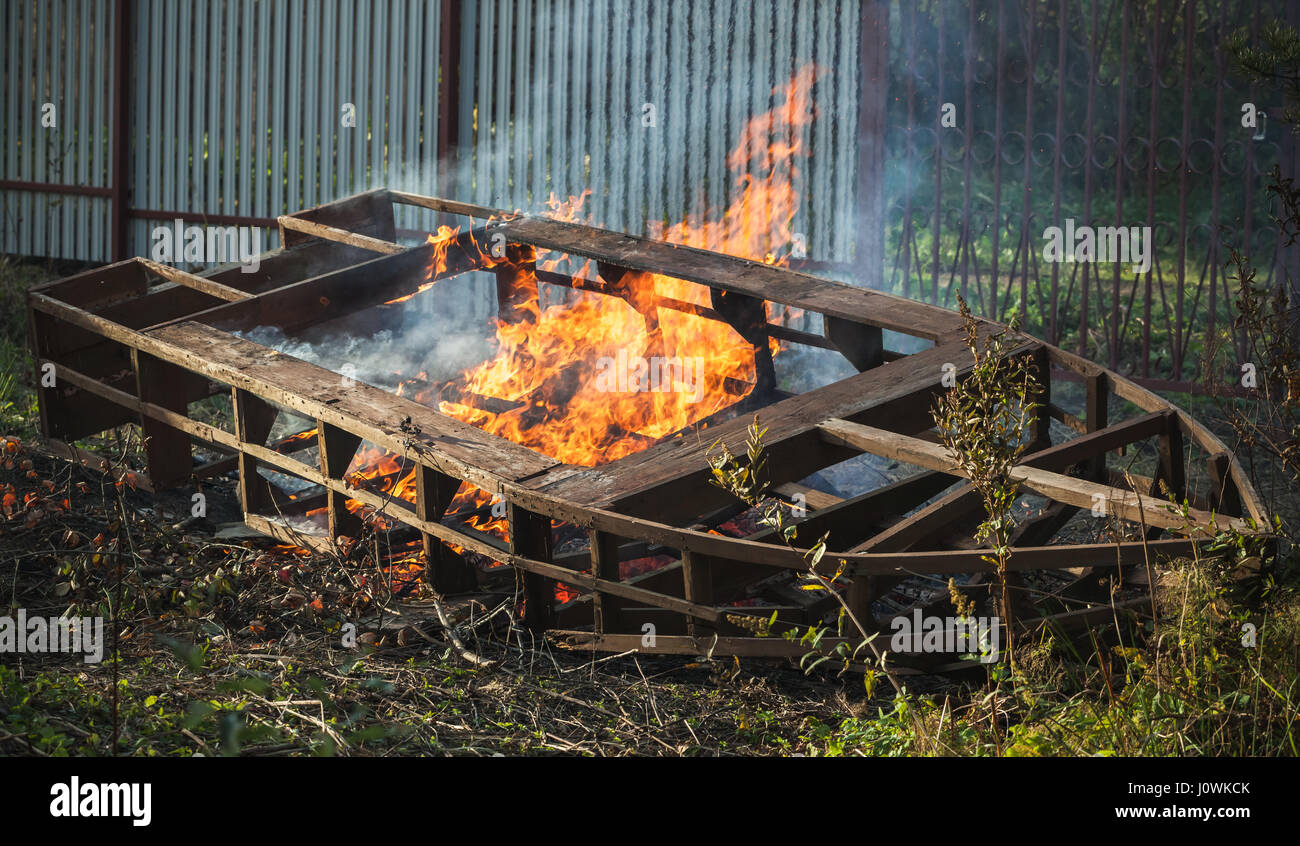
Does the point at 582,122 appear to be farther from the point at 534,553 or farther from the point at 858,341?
the point at 534,553

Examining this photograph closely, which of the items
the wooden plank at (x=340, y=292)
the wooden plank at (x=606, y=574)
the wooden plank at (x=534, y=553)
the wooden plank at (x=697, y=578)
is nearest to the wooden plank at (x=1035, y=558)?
the wooden plank at (x=697, y=578)

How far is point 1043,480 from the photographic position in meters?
4.97

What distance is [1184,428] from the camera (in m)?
5.66

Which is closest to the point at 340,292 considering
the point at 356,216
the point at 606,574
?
the point at 356,216

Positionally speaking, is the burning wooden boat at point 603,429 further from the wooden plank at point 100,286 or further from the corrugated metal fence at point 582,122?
the corrugated metal fence at point 582,122

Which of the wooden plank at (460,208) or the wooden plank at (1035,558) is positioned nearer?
the wooden plank at (1035,558)

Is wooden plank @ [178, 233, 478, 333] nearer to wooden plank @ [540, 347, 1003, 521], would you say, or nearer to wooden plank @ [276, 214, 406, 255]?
wooden plank @ [276, 214, 406, 255]

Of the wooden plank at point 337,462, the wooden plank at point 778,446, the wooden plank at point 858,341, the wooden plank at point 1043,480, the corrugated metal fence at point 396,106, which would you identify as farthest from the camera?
the corrugated metal fence at point 396,106

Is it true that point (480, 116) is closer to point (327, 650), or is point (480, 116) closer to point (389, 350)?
point (389, 350)

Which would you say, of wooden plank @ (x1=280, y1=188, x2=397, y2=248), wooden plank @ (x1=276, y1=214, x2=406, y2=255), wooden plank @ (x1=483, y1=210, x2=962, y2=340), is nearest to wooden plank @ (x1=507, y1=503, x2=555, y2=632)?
wooden plank @ (x1=483, y1=210, x2=962, y2=340)

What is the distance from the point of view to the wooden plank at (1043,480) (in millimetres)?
4668

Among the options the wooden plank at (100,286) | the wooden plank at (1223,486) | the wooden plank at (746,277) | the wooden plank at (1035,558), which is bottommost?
the wooden plank at (1035,558)

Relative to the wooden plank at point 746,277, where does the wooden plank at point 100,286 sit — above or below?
below

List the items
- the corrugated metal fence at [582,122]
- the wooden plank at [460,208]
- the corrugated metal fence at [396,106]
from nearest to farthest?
1. the wooden plank at [460,208]
2. the corrugated metal fence at [582,122]
3. the corrugated metal fence at [396,106]
